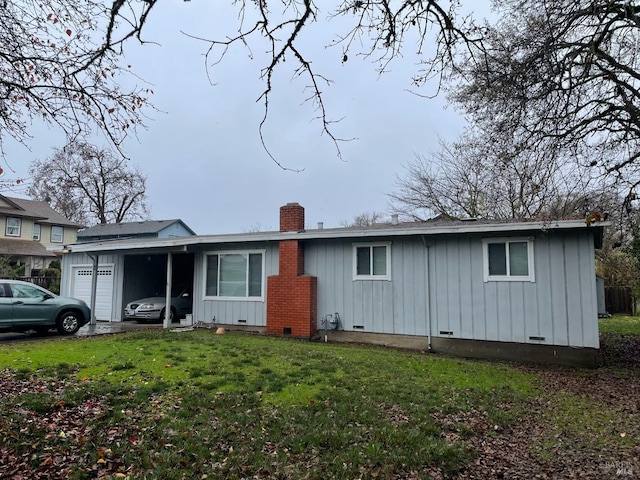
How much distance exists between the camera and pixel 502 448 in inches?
176

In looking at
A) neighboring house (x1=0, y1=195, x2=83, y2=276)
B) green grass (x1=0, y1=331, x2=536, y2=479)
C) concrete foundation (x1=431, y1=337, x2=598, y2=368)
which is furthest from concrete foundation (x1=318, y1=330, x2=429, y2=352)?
neighboring house (x1=0, y1=195, x2=83, y2=276)

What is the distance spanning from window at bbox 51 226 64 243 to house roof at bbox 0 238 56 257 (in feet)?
5.02

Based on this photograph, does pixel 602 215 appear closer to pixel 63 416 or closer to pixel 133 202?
pixel 63 416

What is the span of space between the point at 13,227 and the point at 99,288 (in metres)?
19.0

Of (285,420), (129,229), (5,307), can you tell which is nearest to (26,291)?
(5,307)

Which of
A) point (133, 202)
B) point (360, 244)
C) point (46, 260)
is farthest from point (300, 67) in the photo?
point (133, 202)

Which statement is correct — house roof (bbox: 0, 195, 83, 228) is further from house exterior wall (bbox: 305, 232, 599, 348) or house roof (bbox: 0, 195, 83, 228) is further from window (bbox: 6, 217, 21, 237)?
house exterior wall (bbox: 305, 232, 599, 348)

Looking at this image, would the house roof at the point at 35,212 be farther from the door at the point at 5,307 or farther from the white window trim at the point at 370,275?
the white window trim at the point at 370,275

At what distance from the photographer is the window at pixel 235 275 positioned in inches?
509

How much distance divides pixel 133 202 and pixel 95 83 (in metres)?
A: 36.4

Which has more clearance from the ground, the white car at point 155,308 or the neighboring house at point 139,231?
the neighboring house at point 139,231

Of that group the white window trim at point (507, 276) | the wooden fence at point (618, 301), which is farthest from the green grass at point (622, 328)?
the white window trim at point (507, 276)

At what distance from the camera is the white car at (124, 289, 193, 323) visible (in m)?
14.9

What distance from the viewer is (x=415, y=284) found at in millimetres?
10836
